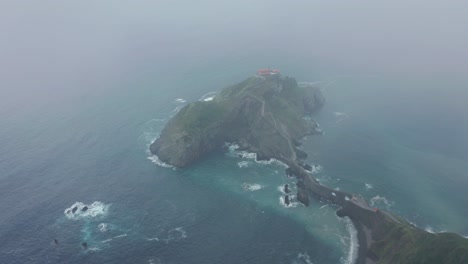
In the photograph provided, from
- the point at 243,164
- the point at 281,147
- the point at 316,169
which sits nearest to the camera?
the point at 316,169

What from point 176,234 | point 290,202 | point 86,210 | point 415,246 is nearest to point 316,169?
point 290,202

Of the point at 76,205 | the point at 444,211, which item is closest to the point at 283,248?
the point at 444,211

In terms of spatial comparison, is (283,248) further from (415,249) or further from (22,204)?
(22,204)

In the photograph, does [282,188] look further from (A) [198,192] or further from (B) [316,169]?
(A) [198,192]

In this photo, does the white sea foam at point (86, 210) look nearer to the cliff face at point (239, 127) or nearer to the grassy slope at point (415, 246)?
the cliff face at point (239, 127)

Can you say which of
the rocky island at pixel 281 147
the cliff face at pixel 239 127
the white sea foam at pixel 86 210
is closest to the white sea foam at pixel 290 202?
the rocky island at pixel 281 147

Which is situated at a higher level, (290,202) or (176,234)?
(290,202)
